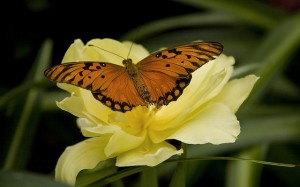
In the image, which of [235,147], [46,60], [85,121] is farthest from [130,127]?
[46,60]

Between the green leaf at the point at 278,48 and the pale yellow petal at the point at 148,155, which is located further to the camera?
the green leaf at the point at 278,48

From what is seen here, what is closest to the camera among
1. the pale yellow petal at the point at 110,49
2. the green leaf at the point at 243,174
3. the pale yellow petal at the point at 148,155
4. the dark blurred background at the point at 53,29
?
the pale yellow petal at the point at 148,155

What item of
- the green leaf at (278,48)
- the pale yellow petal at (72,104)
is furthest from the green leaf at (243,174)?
the pale yellow petal at (72,104)

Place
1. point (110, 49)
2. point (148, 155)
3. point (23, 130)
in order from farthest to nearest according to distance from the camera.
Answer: point (23, 130) → point (110, 49) → point (148, 155)

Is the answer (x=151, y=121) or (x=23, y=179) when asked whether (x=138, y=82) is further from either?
(x=23, y=179)

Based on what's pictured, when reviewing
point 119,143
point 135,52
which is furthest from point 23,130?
point 119,143

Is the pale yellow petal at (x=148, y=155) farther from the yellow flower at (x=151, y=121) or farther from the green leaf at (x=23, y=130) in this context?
the green leaf at (x=23, y=130)

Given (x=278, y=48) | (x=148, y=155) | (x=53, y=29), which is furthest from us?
(x=53, y=29)

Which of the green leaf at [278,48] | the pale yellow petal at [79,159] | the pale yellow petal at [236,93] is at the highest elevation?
the green leaf at [278,48]
